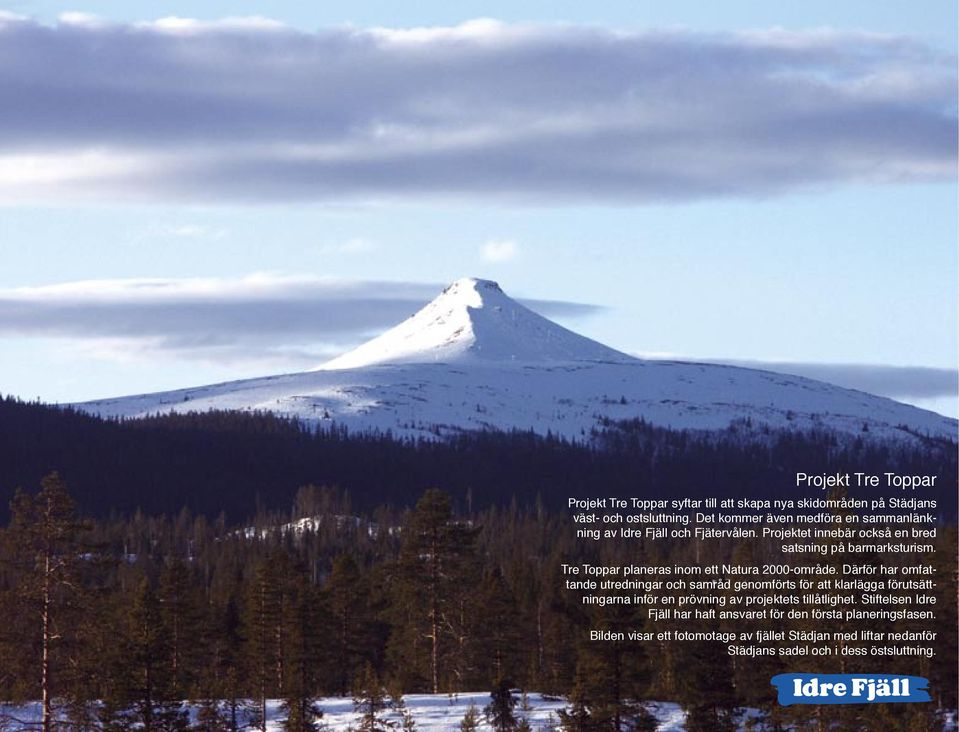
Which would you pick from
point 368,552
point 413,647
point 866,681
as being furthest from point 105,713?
point 368,552

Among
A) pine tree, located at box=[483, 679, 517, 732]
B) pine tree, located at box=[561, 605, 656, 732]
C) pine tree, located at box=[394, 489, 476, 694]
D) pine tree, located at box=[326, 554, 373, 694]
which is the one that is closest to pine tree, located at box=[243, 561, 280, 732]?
pine tree, located at box=[394, 489, 476, 694]

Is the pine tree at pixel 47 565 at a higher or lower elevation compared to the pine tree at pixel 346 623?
higher

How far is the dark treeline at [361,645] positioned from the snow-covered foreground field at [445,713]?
0.83m

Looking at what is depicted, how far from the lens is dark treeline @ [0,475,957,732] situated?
48.6m

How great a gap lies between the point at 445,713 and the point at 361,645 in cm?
2989

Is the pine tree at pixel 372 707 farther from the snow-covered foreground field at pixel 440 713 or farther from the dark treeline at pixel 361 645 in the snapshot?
the snow-covered foreground field at pixel 440 713

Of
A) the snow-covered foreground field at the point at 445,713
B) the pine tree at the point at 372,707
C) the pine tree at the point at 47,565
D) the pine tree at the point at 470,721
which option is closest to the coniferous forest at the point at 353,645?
the pine tree at the point at 47,565

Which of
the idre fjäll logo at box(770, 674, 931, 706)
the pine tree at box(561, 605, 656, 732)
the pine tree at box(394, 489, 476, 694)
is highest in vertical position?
the pine tree at box(394, 489, 476, 694)

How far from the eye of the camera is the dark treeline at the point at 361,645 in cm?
4862

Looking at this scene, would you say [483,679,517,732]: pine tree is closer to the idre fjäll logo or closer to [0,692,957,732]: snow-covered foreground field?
[0,692,957,732]: snow-covered foreground field

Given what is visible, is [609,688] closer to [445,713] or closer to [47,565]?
[445,713]

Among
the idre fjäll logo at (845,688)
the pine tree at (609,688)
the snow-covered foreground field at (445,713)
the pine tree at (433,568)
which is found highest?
the pine tree at (433,568)

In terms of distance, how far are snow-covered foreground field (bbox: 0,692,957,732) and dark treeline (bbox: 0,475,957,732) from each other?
32.5 inches

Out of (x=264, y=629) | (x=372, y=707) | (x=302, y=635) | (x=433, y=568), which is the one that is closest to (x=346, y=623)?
(x=433, y=568)
